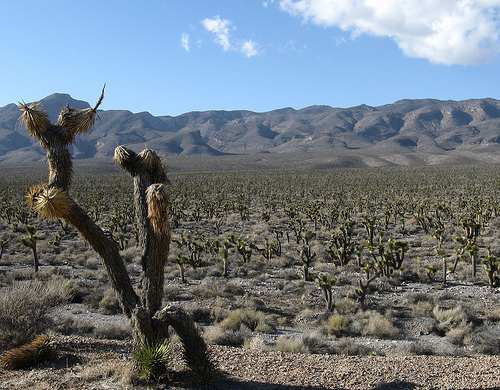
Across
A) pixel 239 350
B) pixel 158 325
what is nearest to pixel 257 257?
pixel 239 350

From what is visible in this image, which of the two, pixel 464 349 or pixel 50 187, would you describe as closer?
pixel 50 187

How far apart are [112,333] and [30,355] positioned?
2.52 m

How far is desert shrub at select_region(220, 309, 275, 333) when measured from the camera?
951 centimetres

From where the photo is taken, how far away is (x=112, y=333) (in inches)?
352

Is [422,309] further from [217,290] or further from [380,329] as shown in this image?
[217,290]

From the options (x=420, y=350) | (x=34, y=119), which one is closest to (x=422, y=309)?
(x=420, y=350)

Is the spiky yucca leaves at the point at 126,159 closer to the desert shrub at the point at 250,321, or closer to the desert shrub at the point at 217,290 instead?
the desert shrub at the point at 250,321

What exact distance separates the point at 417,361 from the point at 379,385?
133 cm

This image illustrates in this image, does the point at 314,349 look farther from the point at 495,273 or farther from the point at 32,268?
the point at 32,268

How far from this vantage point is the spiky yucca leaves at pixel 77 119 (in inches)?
268

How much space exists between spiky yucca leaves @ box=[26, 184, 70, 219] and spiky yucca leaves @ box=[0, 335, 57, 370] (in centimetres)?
236

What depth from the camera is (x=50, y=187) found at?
6418 mm

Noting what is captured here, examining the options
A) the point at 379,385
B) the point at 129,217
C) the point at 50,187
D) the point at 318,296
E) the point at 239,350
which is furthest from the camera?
the point at 129,217

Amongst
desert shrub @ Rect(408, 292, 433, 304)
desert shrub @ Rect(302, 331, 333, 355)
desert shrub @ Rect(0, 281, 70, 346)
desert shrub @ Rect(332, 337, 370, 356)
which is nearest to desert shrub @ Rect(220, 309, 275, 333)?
desert shrub @ Rect(302, 331, 333, 355)
